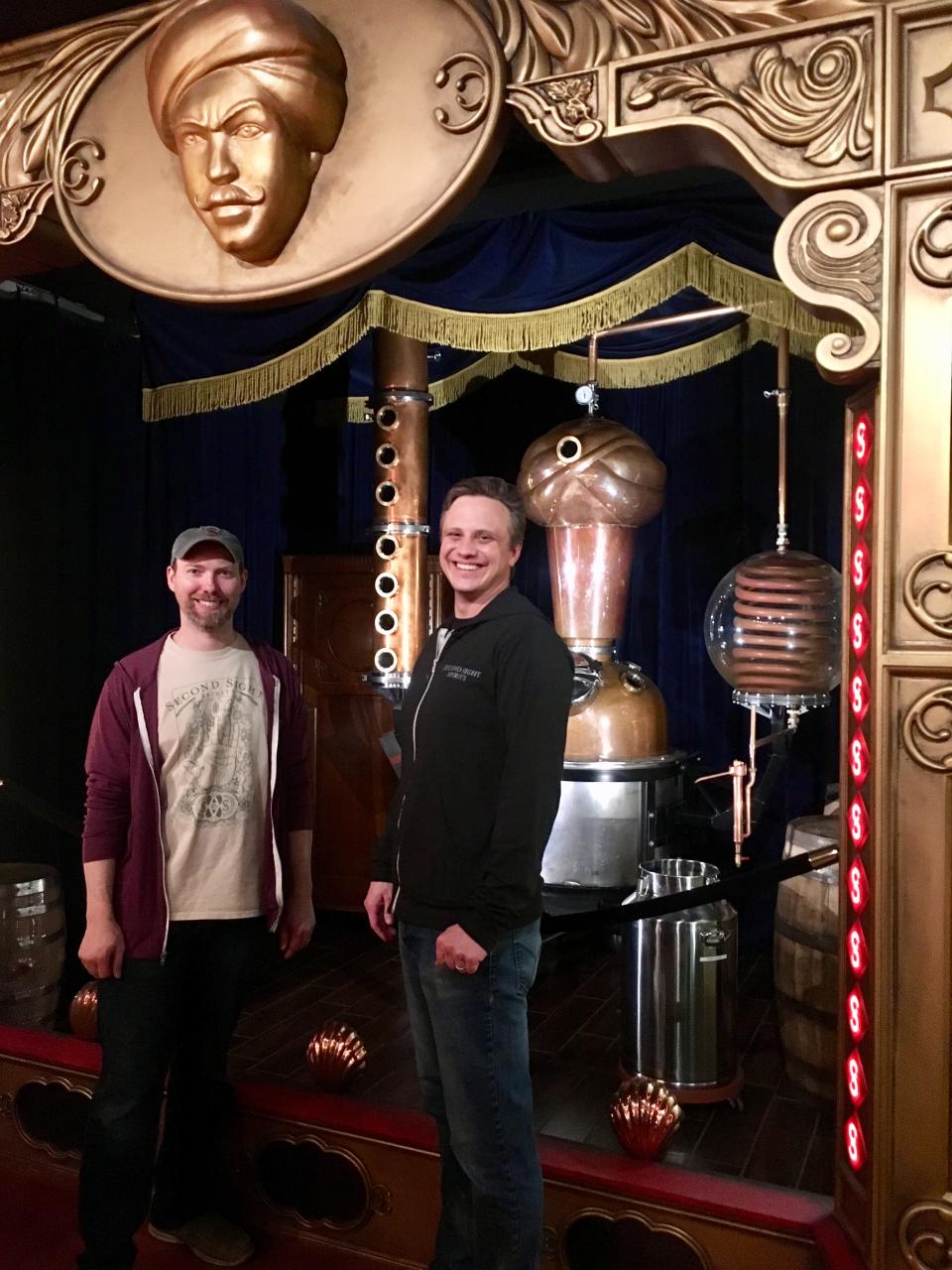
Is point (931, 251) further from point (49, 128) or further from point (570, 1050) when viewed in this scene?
point (570, 1050)

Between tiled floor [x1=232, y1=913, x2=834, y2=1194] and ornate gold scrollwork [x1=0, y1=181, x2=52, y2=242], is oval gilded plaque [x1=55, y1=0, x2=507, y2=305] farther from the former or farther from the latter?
tiled floor [x1=232, y1=913, x2=834, y2=1194]

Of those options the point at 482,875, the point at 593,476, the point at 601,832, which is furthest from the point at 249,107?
the point at 601,832

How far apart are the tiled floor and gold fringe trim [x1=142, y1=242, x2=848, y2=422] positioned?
214 cm

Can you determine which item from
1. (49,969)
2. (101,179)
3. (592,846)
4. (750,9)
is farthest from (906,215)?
(49,969)

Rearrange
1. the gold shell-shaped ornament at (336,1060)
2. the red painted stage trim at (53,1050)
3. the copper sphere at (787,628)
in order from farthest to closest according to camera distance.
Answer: the copper sphere at (787,628) < the red painted stage trim at (53,1050) < the gold shell-shaped ornament at (336,1060)

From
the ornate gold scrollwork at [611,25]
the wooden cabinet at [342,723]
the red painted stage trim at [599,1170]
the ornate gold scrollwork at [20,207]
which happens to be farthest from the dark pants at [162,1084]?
the wooden cabinet at [342,723]

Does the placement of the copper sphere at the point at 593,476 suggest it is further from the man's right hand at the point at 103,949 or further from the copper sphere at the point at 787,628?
the man's right hand at the point at 103,949

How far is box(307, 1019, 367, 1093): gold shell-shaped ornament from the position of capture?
241cm

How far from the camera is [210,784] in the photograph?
6.80 feet

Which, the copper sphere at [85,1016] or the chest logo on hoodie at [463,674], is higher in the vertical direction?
the chest logo on hoodie at [463,674]

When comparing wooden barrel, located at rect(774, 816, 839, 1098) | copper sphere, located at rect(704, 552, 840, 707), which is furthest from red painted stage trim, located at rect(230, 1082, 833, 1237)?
copper sphere, located at rect(704, 552, 840, 707)

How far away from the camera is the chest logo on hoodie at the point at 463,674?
1737 millimetres

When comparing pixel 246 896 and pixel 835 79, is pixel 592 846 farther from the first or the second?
pixel 835 79

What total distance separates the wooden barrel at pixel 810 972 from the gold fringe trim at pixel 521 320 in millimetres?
1553
